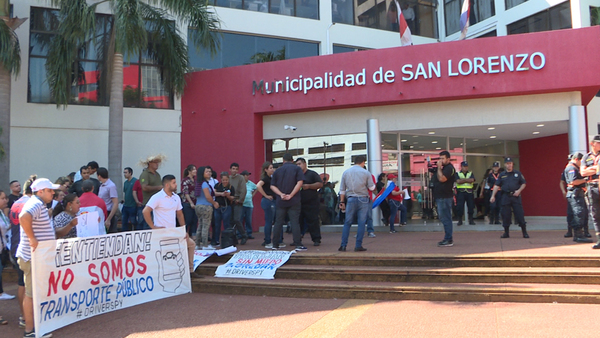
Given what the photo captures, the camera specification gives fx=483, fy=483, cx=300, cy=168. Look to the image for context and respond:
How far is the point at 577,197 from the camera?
8.59 metres

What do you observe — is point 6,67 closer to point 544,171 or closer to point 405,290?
point 405,290

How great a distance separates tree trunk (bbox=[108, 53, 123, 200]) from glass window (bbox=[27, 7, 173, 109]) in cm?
53

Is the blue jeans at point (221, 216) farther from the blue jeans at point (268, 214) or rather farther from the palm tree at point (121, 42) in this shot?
the palm tree at point (121, 42)

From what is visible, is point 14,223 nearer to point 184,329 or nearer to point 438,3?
point 184,329

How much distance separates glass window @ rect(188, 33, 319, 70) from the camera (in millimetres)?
16141

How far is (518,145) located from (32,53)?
1590 cm

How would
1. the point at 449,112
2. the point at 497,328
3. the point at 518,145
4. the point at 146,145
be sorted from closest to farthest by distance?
Answer: the point at 497,328
the point at 449,112
the point at 146,145
the point at 518,145

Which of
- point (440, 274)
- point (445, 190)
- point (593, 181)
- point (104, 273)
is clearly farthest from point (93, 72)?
point (593, 181)

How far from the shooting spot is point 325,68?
547 inches

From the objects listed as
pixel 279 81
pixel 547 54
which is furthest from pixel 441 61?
pixel 279 81

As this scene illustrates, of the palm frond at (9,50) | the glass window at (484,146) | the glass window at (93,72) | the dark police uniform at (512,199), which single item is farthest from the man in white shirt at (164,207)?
the glass window at (484,146)

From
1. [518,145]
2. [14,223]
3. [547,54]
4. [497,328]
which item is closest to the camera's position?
[497,328]

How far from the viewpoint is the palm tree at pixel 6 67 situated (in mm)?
12359

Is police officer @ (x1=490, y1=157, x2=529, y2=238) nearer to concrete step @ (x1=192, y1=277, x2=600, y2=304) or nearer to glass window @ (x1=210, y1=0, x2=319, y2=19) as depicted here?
concrete step @ (x1=192, y1=277, x2=600, y2=304)
